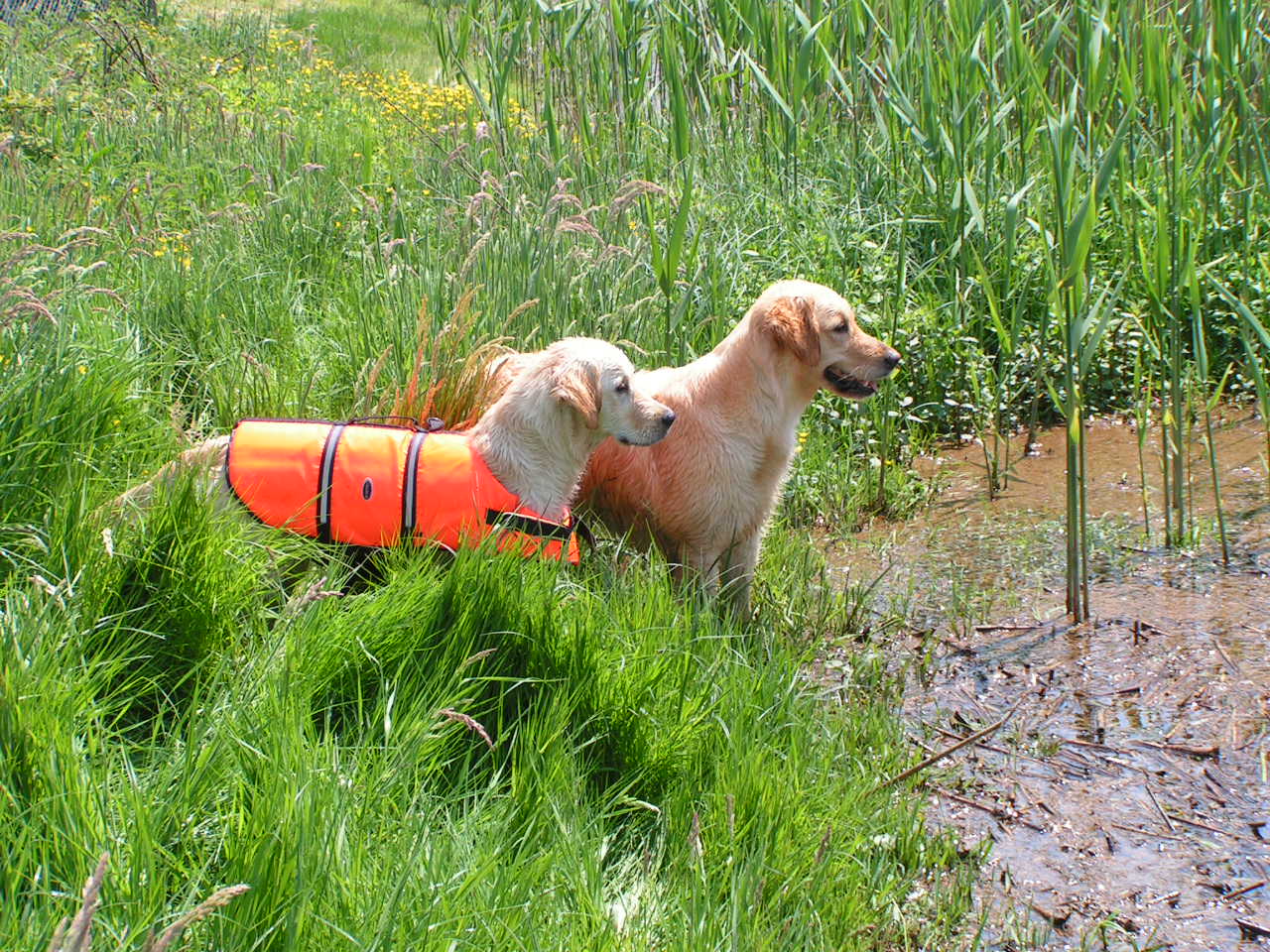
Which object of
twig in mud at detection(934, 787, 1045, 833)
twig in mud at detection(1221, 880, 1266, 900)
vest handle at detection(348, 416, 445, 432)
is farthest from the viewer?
vest handle at detection(348, 416, 445, 432)

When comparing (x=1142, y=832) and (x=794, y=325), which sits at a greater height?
(x=794, y=325)

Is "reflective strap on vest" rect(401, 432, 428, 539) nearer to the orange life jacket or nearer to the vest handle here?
the orange life jacket

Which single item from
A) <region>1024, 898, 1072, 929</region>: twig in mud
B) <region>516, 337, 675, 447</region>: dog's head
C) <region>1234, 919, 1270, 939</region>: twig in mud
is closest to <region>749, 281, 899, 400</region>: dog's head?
<region>516, 337, 675, 447</region>: dog's head

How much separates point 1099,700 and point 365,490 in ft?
7.86

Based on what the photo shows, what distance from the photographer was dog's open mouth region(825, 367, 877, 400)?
15.4ft

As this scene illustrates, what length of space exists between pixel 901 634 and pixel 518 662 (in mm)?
1890

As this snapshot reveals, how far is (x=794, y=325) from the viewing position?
4.45 metres

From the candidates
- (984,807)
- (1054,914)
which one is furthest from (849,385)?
(1054,914)

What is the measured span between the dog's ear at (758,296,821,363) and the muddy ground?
0.98 meters

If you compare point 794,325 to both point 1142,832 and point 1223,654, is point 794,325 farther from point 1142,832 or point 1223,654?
point 1142,832

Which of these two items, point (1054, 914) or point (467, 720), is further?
point (1054, 914)

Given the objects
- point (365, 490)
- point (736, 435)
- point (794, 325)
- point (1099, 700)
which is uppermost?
point (794, 325)

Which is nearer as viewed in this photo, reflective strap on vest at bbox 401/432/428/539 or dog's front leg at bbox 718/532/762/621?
reflective strap on vest at bbox 401/432/428/539

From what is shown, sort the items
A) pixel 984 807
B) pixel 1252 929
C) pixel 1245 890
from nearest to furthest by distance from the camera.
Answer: pixel 1252 929, pixel 1245 890, pixel 984 807
